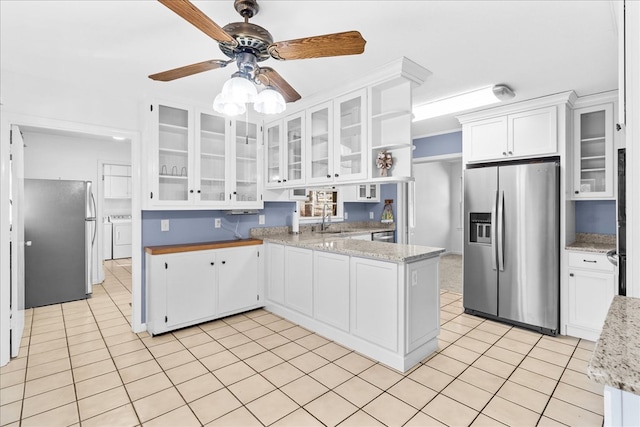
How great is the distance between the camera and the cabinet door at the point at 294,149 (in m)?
3.58

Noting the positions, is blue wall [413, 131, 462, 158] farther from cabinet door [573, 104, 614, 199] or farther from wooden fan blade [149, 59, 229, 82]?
wooden fan blade [149, 59, 229, 82]

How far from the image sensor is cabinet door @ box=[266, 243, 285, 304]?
369 cm

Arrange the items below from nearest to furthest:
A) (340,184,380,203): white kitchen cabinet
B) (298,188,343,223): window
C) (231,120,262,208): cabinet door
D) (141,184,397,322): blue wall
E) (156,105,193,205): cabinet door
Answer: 1. (156,105,193,205): cabinet door
2. (141,184,397,322): blue wall
3. (231,120,262,208): cabinet door
4. (298,188,343,223): window
5. (340,184,380,203): white kitchen cabinet

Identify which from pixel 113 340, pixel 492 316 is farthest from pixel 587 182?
pixel 113 340

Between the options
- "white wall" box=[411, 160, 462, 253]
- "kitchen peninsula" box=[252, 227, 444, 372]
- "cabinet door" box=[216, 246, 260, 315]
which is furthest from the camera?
"white wall" box=[411, 160, 462, 253]

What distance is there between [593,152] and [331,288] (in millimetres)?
2991

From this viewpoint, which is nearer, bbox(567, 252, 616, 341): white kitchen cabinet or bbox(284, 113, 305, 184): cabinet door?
bbox(567, 252, 616, 341): white kitchen cabinet

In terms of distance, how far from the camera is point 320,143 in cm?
340

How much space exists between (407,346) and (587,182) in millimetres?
2580

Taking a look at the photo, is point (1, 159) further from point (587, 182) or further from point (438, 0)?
point (587, 182)

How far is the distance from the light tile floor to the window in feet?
6.07

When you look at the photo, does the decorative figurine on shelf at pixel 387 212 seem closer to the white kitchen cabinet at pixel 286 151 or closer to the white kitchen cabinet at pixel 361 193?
the white kitchen cabinet at pixel 361 193

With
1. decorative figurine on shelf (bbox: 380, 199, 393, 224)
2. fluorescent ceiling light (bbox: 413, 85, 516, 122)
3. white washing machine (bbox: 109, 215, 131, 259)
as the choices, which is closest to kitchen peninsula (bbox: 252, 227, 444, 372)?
fluorescent ceiling light (bbox: 413, 85, 516, 122)

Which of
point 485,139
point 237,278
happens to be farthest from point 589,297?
point 237,278
